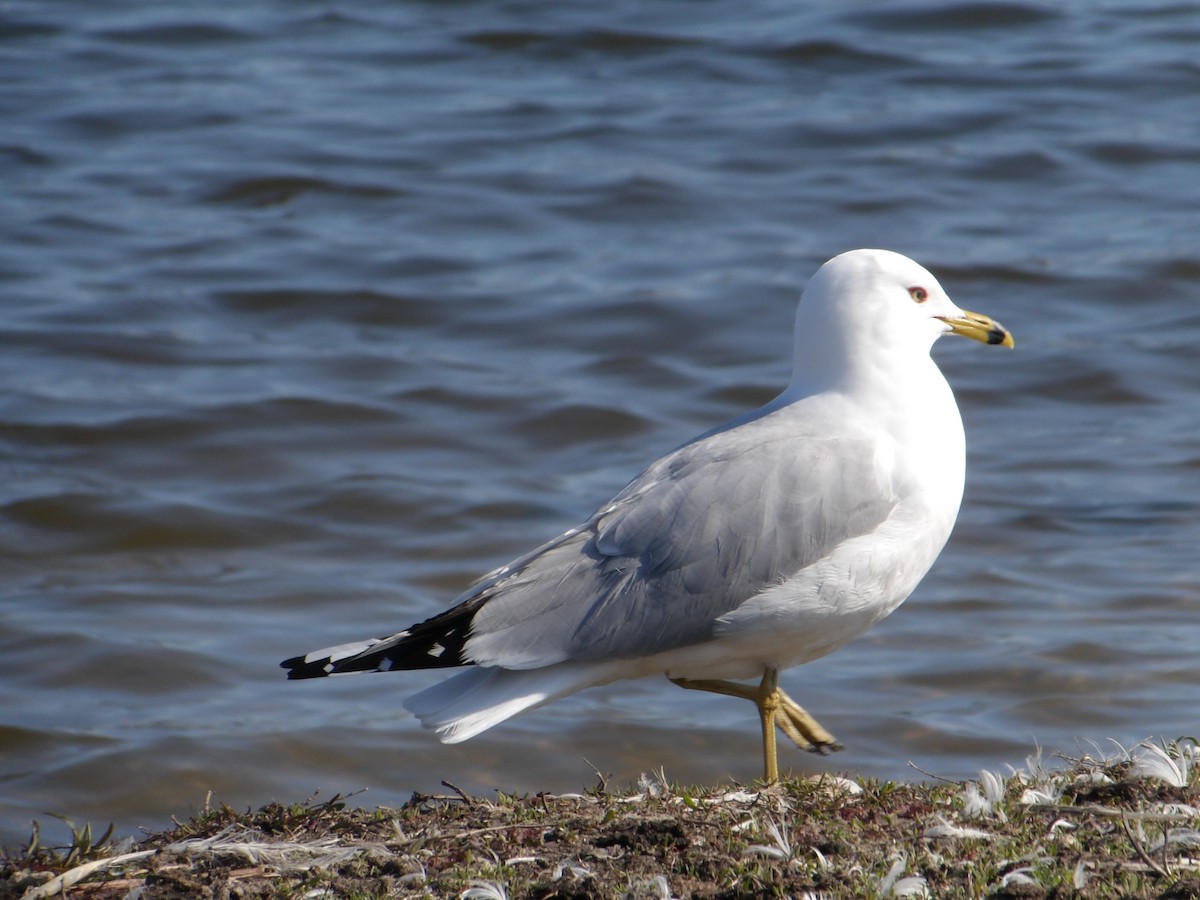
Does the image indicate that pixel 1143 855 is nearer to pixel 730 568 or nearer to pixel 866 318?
pixel 730 568

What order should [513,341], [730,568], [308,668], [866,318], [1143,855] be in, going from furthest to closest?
1. [513,341]
2. [866,318]
3. [730,568]
4. [308,668]
5. [1143,855]

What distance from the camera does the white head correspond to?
5.01 m

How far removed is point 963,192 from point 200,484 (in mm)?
7417

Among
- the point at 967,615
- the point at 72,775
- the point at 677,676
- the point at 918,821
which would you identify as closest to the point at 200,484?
the point at 72,775

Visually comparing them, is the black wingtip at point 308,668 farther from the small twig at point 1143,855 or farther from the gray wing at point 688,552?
the small twig at point 1143,855

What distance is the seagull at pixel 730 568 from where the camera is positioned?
4.62m

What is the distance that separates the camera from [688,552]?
4.74 m

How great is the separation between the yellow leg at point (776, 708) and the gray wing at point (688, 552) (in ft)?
1.15

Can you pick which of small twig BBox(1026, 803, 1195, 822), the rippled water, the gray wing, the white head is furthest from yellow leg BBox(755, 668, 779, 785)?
the rippled water

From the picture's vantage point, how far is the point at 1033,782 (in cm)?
417

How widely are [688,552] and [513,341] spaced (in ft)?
23.3

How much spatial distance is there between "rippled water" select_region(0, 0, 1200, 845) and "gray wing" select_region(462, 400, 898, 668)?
7.32 ft

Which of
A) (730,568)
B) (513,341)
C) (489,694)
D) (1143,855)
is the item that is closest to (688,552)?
(730,568)

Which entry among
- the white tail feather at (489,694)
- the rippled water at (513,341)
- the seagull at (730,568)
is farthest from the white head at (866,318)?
→ the rippled water at (513,341)
